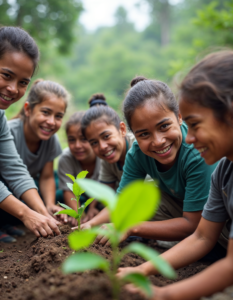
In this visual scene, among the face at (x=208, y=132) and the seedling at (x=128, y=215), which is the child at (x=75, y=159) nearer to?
the face at (x=208, y=132)

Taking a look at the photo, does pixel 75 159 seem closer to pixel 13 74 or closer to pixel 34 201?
pixel 34 201

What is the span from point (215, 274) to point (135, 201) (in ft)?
1.49

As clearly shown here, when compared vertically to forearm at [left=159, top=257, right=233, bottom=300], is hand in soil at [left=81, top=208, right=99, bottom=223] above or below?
below

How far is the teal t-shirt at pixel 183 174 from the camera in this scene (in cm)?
185

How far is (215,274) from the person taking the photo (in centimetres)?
105

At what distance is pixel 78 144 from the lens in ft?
9.98

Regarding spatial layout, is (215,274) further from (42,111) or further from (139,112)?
(42,111)

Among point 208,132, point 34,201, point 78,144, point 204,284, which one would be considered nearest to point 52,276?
point 204,284

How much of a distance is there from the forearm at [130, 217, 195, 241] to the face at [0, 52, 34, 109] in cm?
145

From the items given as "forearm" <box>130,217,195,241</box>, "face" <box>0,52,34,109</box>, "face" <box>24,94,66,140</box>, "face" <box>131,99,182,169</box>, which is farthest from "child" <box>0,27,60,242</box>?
"face" <box>131,99,182,169</box>

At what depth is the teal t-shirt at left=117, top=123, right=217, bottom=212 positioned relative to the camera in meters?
1.85

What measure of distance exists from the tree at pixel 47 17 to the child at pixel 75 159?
8.39 metres

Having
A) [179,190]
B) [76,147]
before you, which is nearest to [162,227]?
[179,190]

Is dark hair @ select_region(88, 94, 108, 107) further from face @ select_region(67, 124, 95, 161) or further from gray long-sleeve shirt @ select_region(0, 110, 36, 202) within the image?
gray long-sleeve shirt @ select_region(0, 110, 36, 202)
